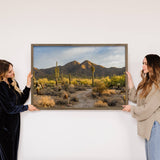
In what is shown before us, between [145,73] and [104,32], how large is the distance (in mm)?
649

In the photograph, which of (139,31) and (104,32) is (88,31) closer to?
(104,32)

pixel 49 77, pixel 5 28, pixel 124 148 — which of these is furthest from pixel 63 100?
pixel 5 28

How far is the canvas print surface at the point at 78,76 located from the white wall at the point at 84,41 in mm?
102

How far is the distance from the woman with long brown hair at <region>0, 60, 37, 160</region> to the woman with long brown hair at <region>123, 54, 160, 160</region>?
113cm

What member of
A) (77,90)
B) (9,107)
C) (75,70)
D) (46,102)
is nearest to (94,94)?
(77,90)

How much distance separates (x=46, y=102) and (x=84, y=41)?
82 centimetres

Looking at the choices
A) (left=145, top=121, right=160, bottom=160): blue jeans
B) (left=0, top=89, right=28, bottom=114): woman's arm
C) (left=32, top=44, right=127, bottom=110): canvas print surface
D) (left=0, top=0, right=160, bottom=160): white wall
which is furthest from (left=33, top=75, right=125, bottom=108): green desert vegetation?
(left=145, top=121, right=160, bottom=160): blue jeans

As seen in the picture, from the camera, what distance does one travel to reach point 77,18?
72.0 inches

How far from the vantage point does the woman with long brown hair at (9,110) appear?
1600 millimetres

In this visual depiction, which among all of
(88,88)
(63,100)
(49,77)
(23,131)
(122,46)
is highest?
(122,46)

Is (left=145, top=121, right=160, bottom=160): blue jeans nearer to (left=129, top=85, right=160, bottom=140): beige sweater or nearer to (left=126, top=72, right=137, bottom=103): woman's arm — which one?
(left=129, top=85, right=160, bottom=140): beige sweater

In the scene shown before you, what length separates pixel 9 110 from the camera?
1.61 metres

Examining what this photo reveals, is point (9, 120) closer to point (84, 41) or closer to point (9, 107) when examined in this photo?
point (9, 107)

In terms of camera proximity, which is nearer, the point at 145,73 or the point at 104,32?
the point at 145,73
